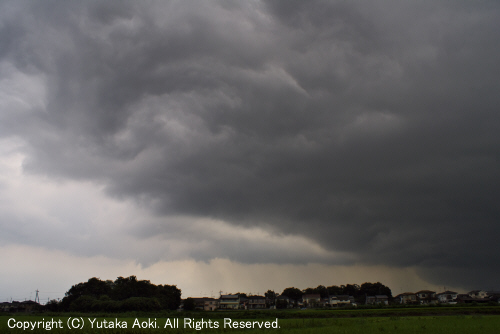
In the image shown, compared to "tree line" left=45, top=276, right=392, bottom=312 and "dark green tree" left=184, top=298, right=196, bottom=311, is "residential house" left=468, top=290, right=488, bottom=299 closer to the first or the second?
"tree line" left=45, top=276, right=392, bottom=312

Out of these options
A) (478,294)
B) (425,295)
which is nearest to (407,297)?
(425,295)

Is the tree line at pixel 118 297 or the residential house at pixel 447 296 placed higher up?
the tree line at pixel 118 297

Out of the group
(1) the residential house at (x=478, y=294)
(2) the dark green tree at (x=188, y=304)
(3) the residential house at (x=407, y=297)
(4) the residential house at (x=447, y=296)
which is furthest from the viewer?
(3) the residential house at (x=407, y=297)

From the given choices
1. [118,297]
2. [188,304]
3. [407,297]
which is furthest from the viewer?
[407,297]

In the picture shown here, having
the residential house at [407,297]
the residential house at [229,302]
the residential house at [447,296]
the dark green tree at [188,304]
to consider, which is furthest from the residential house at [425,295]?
the dark green tree at [188,304]

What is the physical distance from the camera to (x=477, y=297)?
16162 cm

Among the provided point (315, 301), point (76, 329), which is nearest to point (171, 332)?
point (76, 329)

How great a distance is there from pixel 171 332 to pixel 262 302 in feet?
515

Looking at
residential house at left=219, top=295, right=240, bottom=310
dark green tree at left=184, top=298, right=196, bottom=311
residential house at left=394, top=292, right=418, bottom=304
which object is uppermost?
dark green tree at left=184, top=298, right=196, bottom=311

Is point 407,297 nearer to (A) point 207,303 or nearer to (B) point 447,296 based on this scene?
(B) point 447,296

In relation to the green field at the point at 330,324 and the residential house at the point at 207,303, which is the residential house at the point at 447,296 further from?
the green field at the point at 330,324

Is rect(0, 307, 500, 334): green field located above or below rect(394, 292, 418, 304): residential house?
above

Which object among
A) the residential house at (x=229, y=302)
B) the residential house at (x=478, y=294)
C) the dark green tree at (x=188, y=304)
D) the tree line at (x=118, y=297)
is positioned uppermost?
the tree line at (x=118, y=297)

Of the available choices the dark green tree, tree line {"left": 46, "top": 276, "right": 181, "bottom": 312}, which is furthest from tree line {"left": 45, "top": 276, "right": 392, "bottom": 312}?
the dark green tree
